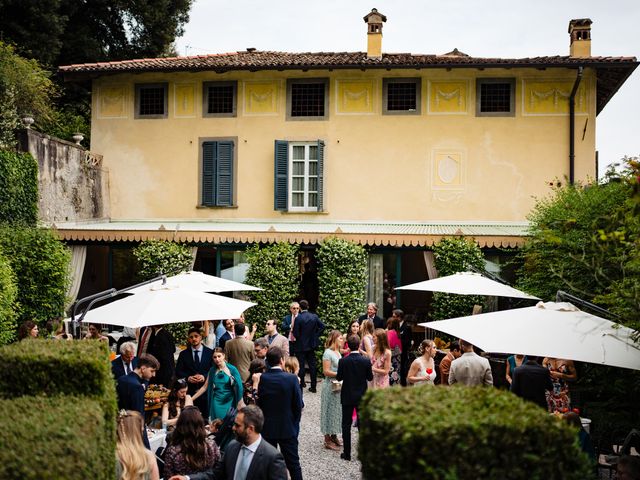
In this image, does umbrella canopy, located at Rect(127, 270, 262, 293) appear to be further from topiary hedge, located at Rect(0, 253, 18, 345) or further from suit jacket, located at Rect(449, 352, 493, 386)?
Result: suit jacket, located at Rect(449, 352, 493, 386)

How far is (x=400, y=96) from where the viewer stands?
18.3 m

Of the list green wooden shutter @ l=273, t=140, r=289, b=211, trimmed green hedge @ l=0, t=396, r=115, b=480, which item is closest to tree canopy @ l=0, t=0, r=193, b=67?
green wooden shutter @ l=273, t=140, r=289, b=211

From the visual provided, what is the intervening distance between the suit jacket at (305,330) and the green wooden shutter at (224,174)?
651 centimetres

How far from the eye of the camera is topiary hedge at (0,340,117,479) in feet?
12.1

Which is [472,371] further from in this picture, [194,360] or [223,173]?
[223,173]

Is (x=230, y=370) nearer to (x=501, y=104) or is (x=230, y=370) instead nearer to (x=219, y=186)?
(x=219, y=186)

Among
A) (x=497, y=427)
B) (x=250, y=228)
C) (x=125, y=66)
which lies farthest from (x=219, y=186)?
(x=497, y=427)

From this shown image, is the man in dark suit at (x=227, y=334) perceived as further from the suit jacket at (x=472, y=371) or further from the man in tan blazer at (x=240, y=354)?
the suit jacket at (x=472, y=371)

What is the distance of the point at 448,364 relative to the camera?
34.5 feet

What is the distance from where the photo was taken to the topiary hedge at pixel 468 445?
3.46m

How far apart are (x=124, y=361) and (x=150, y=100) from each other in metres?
12.2

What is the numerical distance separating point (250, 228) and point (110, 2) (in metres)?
15.6

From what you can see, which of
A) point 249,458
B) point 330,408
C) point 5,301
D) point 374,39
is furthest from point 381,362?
point 374,39

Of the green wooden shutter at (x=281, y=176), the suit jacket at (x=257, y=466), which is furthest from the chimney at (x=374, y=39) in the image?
the suit jacket at (x=257, y=466)
